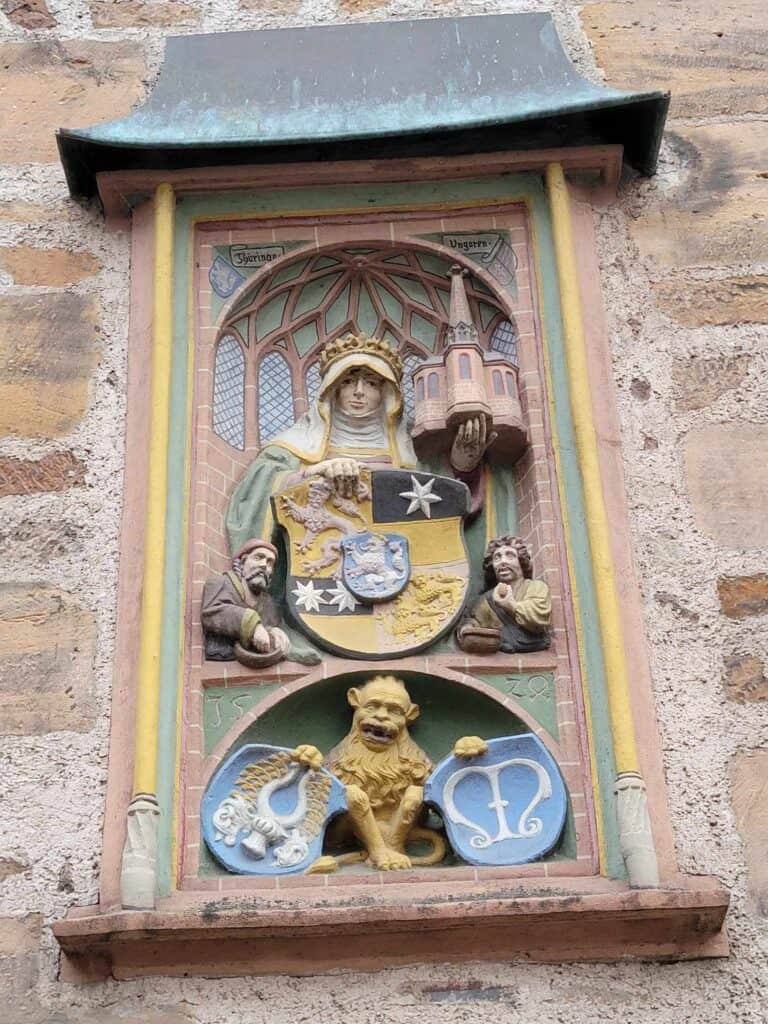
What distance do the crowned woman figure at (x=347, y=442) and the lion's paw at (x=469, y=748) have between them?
68cm

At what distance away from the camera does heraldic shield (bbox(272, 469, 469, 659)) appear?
Result: 512cm

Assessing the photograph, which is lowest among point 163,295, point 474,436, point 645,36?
point 474,436

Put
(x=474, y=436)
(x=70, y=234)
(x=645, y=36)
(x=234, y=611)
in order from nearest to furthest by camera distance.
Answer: (x=234, y=611), (x=474, y=436), (x=70, y=234), (x=645, y=36)

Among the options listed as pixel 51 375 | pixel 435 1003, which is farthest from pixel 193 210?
pixel 435 1003

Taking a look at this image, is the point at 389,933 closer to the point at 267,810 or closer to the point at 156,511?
the point at 267,810

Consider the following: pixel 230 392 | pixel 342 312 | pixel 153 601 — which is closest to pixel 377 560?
pixel 153 601

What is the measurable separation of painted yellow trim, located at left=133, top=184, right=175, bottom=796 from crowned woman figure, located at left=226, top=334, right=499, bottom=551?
0.25 meters

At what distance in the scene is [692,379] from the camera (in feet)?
18.0

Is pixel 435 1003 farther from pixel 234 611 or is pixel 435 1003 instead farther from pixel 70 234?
pixel 70 234

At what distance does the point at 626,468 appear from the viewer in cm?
532

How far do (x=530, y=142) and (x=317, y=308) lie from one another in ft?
2.54

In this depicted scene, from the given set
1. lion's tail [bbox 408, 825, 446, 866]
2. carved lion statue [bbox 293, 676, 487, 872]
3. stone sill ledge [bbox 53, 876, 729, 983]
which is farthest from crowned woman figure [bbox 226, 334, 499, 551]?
stone sill ledge [bbox 53, 876, 729, 983]

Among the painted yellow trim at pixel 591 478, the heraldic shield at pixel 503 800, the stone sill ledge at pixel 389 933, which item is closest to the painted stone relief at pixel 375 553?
the heraldic shield at pixel 503 800

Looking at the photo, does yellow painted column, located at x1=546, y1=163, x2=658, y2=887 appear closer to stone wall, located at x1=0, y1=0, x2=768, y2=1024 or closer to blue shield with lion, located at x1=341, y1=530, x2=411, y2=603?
stone wall, located at x1=0, y1=0, x2=768, y2=1024
